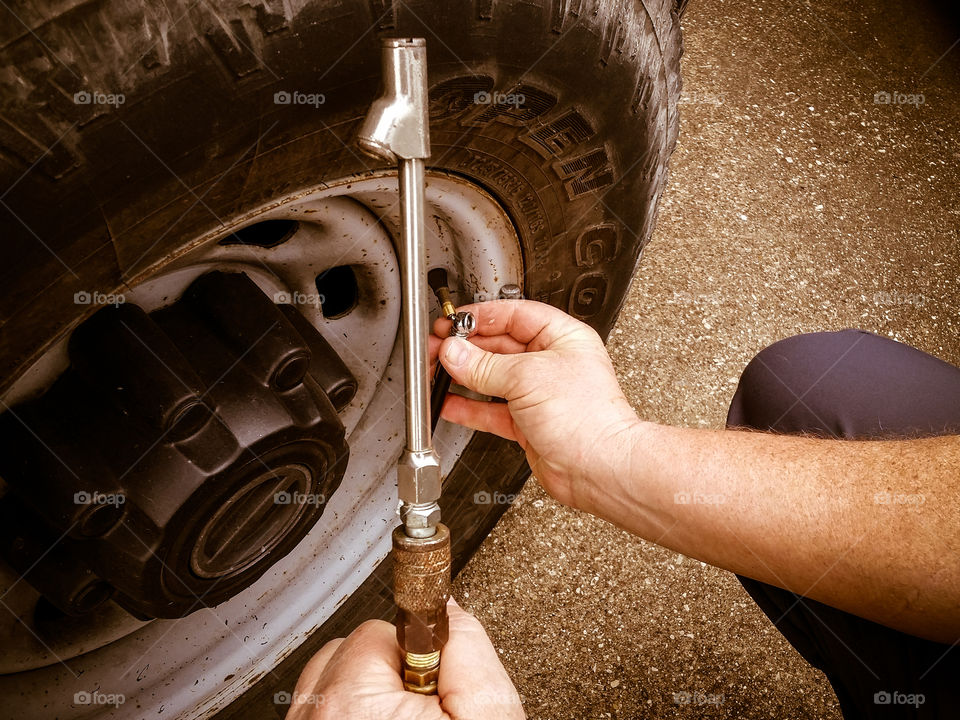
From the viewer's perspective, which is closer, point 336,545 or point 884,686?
point 884,686

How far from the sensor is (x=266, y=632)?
3.36 feet

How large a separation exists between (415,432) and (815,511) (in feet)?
1.23

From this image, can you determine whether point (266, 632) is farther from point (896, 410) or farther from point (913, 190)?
point (913, 190)

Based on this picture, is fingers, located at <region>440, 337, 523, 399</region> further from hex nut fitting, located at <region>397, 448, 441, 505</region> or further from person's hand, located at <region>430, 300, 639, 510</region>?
hex nut fitting, located at <region>397, 448, 441, 505</region>

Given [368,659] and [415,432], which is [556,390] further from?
[368,659]

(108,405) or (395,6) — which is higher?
(395,6)

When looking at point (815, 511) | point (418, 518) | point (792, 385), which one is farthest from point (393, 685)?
point (792, 385)

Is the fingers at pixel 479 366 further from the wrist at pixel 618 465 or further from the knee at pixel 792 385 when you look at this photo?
the knee at pixel 792 385

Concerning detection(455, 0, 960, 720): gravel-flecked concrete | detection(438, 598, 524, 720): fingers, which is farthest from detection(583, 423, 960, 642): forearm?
detection(455, 0, 960, 720): gravel-flecked concrete

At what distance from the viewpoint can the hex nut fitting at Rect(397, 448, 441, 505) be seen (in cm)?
65

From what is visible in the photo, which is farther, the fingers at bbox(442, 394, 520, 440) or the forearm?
the fingers at bbox(442, 394, 520, 440)

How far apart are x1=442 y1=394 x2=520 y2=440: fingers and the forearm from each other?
0.16m

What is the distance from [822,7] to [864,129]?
47 cm

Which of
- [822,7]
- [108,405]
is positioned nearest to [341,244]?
[108,405]
